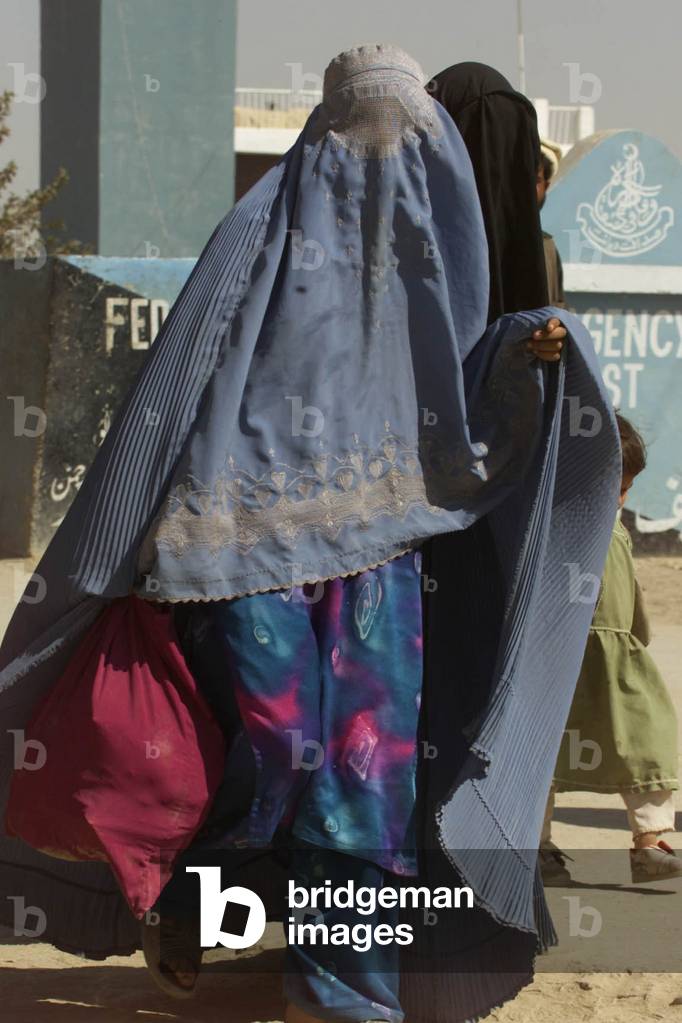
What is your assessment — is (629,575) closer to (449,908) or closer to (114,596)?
(449,908)

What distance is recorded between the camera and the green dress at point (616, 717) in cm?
363

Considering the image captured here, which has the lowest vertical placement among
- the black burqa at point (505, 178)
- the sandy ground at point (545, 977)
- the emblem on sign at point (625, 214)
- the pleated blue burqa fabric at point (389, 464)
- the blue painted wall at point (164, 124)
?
the sandy ground at point (545, 977)

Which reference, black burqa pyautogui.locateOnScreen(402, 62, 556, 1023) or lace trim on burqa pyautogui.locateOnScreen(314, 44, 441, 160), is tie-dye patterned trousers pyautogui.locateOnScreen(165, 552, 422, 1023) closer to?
black burqa pyautogui.locateOnScreen(402, 62, 556, 1023)

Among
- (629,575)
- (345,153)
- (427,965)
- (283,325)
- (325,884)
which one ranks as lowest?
(427,965)

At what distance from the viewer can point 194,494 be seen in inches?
99.3

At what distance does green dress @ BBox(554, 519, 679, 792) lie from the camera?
3.63m

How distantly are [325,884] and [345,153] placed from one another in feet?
4.05

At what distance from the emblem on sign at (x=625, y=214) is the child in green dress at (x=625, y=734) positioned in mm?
5658

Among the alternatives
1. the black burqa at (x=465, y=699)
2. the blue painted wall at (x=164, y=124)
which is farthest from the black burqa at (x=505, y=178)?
the blue painted wall at (x=164, y=124)

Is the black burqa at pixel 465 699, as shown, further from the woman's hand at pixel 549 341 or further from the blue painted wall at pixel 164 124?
the blue painted wall at pixel 164 124

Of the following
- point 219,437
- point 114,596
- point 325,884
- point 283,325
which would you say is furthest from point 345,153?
point 325,884

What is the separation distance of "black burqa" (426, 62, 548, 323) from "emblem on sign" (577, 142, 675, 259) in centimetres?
631

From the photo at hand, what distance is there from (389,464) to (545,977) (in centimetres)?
116

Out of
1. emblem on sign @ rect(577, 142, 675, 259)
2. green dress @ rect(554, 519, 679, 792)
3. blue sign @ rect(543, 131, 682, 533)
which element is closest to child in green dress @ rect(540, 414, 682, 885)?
green dress @ rect(554, 519, 679, 792)
